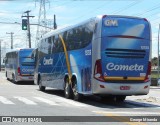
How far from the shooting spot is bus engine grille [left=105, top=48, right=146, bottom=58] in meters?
16.8

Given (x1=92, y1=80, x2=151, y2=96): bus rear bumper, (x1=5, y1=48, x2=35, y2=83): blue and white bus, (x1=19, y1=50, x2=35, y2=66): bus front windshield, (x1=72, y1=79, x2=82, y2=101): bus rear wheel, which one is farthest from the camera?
(x1=19, y1=50, x2=35, y2=66): bus front windshield

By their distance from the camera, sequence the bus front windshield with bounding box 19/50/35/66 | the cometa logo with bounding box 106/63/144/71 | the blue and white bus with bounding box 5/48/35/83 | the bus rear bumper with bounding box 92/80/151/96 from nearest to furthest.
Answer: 1. the bus rear bumper with bounding box 92/80/151/96
2. the cometa logo with bounding box 106/63/144/71
3. the blue and white bus with bounding box 5/48/35/83
4. the bus front windshield with bounding box 19/50/35/66

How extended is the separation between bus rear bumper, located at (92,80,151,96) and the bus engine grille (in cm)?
110

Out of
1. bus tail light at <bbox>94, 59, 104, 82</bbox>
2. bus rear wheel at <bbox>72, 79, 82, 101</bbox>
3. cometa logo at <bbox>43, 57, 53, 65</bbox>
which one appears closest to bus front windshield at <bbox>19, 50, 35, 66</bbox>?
cometa logo at <bbox>43, 57, 53, 65</bbox>

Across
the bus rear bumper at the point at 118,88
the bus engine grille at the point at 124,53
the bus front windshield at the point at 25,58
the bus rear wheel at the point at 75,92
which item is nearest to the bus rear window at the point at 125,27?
the bus engine grille at the point at 124,53

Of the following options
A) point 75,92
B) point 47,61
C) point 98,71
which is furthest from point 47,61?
point 98,71

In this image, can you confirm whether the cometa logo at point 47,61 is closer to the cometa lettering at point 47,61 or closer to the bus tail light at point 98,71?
the cometa lettering at point 47,61

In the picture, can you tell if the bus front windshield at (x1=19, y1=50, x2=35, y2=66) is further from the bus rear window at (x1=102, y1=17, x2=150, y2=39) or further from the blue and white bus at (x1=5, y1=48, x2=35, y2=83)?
the bus rear window at (x1=102, y1=17, x2=150, y2=39)

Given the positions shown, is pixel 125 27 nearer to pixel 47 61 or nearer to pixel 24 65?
pixel 47 61

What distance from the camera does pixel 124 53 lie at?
667 inches

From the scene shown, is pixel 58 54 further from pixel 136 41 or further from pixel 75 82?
pixel 136 41

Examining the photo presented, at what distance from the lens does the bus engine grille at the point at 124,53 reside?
1680 centimetres

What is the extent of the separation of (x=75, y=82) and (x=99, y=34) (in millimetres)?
3215

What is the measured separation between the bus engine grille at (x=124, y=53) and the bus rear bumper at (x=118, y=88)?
110cm
